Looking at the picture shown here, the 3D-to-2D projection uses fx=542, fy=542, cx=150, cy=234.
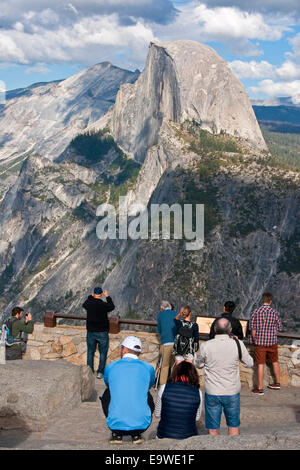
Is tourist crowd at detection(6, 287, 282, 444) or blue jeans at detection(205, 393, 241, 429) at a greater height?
tourist crowd at detection(6, 287, 282, 444)

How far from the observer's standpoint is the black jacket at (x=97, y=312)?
14180mm

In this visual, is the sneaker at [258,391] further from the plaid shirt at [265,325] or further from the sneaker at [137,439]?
the sneaker at [137,439]

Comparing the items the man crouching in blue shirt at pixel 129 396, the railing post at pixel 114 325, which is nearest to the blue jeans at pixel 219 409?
the man crouching in blue shirt at pixel 129 396

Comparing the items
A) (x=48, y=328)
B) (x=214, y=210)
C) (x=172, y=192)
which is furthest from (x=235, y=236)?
(x=48, y=328)

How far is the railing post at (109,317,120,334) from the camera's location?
15812mm

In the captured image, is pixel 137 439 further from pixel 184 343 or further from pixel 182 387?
pixel 184 343

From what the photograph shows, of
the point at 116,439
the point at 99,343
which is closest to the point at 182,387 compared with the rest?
the point at 116,439

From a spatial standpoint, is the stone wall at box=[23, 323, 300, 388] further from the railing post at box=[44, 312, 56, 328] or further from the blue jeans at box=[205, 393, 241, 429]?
the blue jeans at box=[205, 393, 241, 429]

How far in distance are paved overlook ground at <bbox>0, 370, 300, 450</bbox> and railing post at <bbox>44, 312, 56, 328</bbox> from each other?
257 centimetres

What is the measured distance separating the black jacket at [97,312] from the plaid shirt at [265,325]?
371cm

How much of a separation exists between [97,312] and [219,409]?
5.69 metres

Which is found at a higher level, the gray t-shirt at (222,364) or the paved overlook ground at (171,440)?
the gray t-shirt at (222,364)

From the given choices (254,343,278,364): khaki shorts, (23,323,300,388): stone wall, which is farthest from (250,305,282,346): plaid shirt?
(23,323,300,388): stone wall
